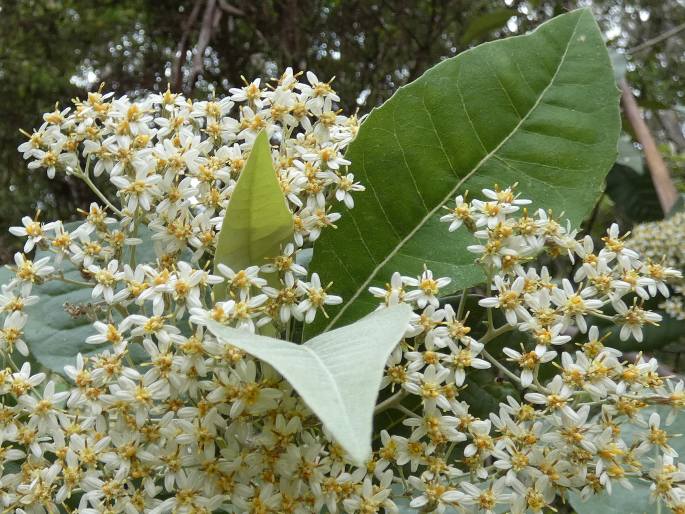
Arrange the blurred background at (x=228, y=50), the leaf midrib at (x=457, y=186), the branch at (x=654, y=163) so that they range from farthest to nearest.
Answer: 1. the blurred background at (x=228, y=50)
2. the branch at (x=654, y=163)
3. the leaf midrib at (x=457, y=186)

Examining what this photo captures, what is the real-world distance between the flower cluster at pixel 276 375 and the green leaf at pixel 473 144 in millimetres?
56

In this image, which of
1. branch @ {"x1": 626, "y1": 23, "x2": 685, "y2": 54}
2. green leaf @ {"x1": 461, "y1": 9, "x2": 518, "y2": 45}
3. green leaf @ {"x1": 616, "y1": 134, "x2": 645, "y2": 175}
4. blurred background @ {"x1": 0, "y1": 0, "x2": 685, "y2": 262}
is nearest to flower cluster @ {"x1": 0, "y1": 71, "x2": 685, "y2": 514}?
green leaf @ {"x1": 616, "y1": 134, "x2": 645, "y2": 175}

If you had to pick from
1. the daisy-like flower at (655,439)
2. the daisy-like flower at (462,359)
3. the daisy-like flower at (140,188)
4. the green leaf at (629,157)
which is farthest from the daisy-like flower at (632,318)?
the green leaf at (629,157)

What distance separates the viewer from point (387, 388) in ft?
2.89

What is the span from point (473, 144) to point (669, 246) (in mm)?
1207

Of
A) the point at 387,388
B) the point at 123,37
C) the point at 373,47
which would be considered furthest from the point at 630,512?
the point at 123,37

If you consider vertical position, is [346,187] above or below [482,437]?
above

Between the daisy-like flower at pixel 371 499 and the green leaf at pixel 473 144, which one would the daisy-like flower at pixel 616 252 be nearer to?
the green leaf at pixel 473 144

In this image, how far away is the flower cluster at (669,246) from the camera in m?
1.94

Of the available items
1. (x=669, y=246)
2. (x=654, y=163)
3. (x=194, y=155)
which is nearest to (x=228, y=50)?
(x=654, y=163)

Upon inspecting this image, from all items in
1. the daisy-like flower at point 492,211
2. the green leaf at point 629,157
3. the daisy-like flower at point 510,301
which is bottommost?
the green leaf at point 629,157

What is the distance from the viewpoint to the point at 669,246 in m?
1.97

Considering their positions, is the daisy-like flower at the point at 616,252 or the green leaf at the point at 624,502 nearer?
the daisy-like flower at the point at 616,252

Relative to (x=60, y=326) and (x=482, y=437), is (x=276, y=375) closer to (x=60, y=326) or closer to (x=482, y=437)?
(x=482, y=437)
